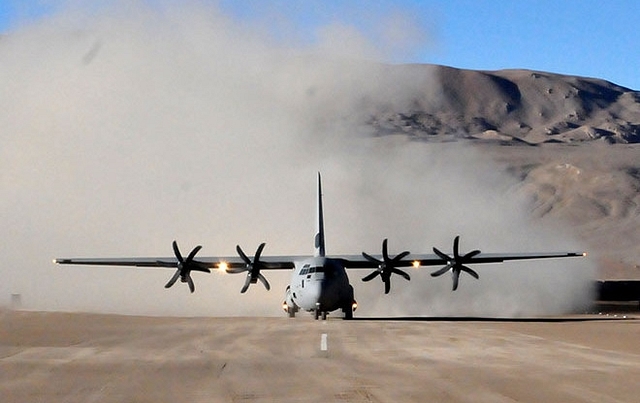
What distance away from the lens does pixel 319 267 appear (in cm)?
5209

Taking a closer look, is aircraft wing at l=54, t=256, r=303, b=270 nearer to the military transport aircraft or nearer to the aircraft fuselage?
the military transport aircraft

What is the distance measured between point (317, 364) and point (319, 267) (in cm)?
2640

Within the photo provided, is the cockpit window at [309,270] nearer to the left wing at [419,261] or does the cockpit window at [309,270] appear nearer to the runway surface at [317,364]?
the left wing at [419,261]

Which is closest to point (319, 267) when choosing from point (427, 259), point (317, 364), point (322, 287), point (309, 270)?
point (309, 270)

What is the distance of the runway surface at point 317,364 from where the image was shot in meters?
19.2

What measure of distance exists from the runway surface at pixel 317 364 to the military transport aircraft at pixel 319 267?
8.95 m

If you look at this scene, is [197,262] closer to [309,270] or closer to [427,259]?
[309,270]

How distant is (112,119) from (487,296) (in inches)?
1658

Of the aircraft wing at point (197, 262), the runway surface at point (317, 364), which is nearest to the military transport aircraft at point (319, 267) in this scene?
the aircraft wing at point (197, 262)

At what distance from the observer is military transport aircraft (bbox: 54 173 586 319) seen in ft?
171

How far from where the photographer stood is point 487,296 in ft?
260

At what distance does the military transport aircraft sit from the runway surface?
352 inches

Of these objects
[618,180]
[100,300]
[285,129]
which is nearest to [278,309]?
[100,300]

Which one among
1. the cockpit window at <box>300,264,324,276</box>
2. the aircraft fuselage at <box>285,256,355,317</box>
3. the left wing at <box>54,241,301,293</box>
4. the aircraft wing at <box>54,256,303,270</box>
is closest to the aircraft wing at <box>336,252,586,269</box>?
the aircraft wing at <box>54,256,303,270</box>
